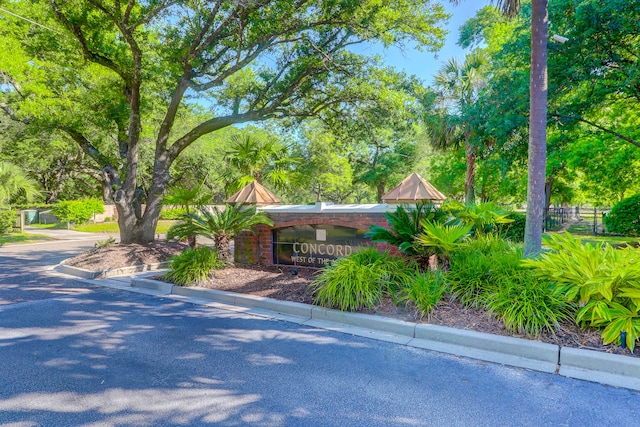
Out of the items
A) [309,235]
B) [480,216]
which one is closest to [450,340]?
[480,216]

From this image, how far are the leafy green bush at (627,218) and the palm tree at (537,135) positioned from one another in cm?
1203

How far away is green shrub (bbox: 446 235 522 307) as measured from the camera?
4973 millimetres

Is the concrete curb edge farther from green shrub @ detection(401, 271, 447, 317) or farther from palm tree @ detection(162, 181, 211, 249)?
palm tree @ detection(162, 181, 211, 249)

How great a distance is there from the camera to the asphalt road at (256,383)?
2889 mm

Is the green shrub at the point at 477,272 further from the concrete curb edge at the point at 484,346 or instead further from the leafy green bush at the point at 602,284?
the concrete curb edge at the point at 484,346

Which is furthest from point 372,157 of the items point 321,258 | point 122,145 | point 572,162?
point 321,258

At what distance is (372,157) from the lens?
88.9 ft

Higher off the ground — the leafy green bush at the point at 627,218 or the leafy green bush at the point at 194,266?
the leafy green bush at the point at 627,218

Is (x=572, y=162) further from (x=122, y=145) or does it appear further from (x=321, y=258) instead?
(x=122, y=145)

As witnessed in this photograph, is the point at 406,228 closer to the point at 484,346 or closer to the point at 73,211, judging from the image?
the point at 484,346

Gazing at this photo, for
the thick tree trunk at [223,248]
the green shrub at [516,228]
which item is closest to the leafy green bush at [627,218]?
the green shrub at [516,228]

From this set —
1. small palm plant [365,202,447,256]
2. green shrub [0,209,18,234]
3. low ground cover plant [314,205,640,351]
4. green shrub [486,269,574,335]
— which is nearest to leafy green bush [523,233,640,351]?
low ground cover plant [314,205,640,351]

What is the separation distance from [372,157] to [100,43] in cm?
2002

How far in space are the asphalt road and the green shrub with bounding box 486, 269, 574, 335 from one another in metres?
0.75
